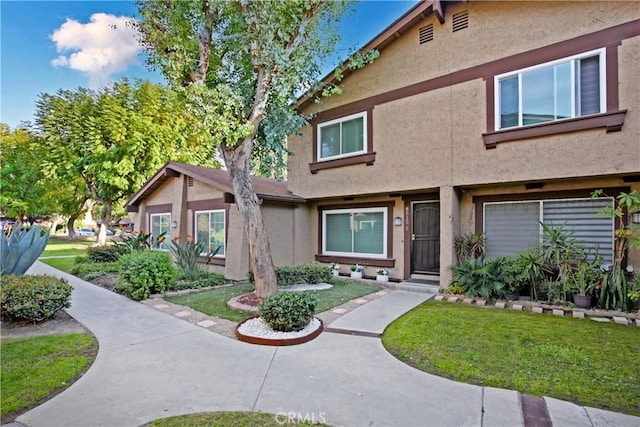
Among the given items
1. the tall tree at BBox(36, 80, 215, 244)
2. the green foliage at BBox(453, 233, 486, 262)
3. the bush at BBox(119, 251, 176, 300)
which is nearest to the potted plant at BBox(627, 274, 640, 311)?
the green foliage at BBox(453, 233, 486, 262)

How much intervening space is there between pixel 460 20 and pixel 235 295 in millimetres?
9152

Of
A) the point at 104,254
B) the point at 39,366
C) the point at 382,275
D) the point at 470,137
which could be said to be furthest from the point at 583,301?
the point at 104,254

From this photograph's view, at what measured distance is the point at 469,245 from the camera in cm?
872

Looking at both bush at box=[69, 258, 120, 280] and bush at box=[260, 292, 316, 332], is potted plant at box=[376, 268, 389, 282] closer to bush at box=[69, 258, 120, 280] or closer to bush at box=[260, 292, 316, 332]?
bush at box=[260, 292, 316, 332]

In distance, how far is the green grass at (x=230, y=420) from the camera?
9.98 feet

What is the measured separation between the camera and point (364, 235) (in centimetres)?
1104

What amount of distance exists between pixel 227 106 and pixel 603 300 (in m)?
9.02

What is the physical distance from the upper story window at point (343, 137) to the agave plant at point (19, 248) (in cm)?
779

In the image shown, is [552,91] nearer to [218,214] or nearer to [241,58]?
[241,58]

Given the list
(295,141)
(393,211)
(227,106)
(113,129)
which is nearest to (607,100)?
(393,211)

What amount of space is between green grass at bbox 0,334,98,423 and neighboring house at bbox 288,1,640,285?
25.0 ft

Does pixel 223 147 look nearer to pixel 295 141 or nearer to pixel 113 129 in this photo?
pixel 295 141

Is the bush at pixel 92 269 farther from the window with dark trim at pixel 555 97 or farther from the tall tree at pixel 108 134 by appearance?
the window with dark trim at pixel 555 97

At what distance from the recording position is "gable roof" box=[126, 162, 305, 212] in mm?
10797
